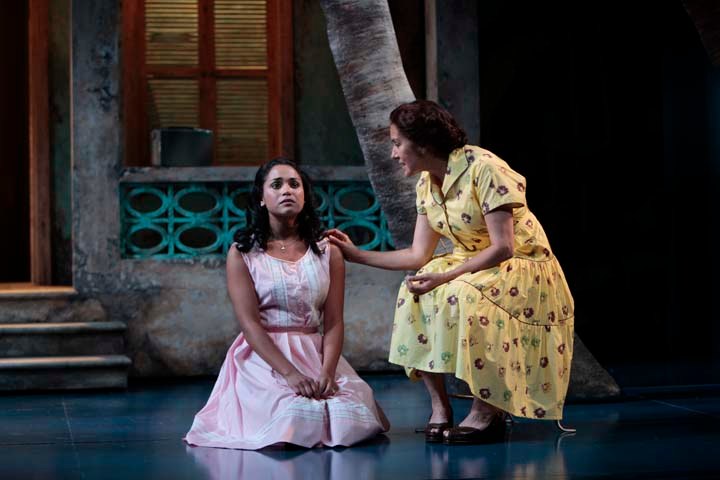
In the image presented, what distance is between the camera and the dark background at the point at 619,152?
8.90m

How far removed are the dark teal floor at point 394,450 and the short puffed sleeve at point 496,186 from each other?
977 mm

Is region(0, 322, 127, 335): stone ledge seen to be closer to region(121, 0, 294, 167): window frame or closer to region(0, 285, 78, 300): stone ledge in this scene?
region(0, 285, 78, 300): stone ledge

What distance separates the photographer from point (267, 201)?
5.12 m

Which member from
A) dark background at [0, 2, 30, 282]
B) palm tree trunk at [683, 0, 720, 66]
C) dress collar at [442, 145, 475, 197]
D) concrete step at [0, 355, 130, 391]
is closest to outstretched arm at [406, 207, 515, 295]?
dress collar at [442, 145, 475, 197]

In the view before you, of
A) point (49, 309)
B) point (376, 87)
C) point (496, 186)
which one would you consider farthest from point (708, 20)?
point (49, 309)

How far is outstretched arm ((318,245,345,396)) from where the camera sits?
4.98 m

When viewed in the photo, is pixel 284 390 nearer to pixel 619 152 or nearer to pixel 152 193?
pixel 152 193

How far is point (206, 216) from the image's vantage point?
7.84m

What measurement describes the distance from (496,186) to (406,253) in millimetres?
661

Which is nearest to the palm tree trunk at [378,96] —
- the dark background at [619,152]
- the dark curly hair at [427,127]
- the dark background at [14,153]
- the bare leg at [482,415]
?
the dark curly hair at [427,127]

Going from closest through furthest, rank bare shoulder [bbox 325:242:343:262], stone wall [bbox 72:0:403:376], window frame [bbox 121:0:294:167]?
bare shoulder [bbox 325:242:343:262] → stone wall [bbox 72:0:403:376] → window frame [bbox 121:0:294:167]

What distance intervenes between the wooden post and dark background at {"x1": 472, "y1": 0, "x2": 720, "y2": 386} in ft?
10.7

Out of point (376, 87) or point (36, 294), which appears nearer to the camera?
point (376, 87)

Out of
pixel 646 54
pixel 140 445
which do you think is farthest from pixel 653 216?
pixel 140 445
